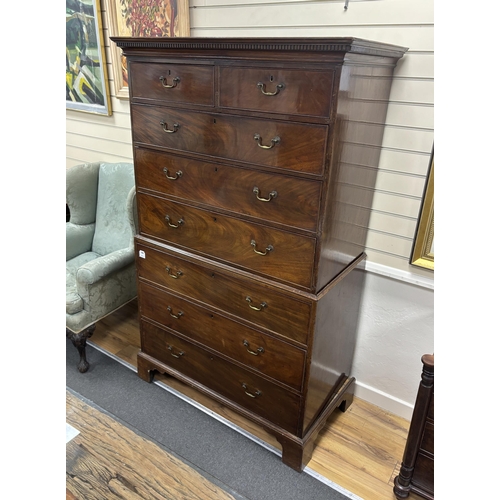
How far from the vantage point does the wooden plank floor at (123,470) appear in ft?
5.98

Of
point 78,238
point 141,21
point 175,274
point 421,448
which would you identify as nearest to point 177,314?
point 175,274

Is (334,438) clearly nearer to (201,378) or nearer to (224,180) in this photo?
(201,378)

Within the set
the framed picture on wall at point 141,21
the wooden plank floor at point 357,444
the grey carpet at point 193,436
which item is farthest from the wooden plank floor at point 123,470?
the framed picture on wall at point 141,21

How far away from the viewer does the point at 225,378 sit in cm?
207

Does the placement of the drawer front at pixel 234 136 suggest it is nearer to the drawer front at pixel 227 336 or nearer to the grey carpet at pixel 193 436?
the drawer front at pixel 227 336

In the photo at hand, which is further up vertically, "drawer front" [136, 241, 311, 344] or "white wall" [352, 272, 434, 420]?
"drawer front" [136, 241, 311, 344]

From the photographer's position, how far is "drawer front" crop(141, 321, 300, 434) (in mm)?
1896

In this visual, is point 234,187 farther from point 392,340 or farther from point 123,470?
point 123,470

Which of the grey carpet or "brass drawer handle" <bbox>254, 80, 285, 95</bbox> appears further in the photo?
the grey carpet

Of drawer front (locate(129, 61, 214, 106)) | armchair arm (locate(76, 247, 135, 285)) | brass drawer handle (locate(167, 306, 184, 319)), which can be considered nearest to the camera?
drawer front (locate(129, 61, 214, 106))

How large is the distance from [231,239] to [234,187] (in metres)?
0.23

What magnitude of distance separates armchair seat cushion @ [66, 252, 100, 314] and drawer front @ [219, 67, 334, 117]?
1447mm

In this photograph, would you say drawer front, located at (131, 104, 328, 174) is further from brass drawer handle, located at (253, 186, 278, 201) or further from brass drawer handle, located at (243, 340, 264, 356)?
brass drawer handle, located at (243, 340, 264, 356)

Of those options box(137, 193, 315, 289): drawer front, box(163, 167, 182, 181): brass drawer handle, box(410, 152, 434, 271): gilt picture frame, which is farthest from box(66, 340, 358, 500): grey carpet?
box(163, 167, 182, 181): brass drawer handle
